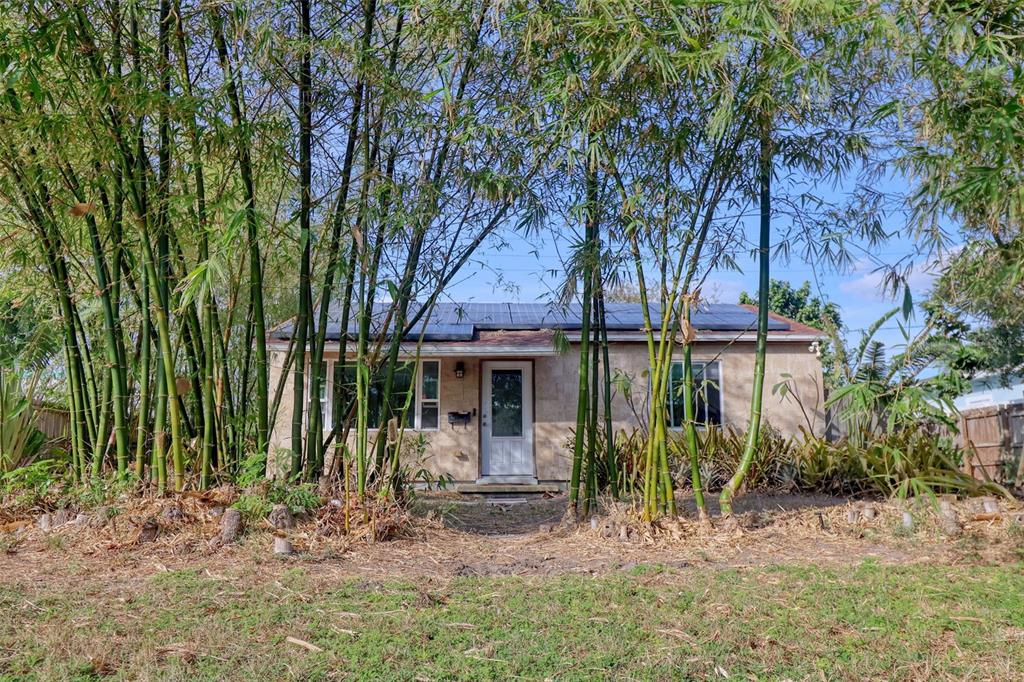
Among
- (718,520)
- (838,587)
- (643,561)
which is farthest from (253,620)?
(718,520)

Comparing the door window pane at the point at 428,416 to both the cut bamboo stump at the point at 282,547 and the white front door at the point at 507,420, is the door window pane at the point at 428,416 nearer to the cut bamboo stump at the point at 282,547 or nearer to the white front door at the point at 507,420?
the white front door at the point at 507,420

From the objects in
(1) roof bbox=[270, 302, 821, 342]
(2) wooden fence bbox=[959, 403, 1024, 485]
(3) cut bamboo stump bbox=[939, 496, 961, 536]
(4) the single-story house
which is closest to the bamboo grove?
(3) cut bamboo stump bbox=[939, 496, 961, 536]

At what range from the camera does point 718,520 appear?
19.1 ft

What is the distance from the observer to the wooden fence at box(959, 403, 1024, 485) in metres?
8.95

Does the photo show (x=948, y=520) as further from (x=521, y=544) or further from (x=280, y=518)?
(x=280, y=518)

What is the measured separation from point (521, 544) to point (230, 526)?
6.72 feet

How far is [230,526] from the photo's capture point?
5.14 metres

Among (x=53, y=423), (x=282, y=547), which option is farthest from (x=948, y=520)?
(x=53, y=423)

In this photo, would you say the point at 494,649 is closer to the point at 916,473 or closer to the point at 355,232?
the point at 355,232

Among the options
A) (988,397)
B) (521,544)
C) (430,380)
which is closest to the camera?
(521,544)

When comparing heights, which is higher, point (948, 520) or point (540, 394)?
point (540, 394)

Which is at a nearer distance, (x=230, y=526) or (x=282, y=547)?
(x=282, y=547)

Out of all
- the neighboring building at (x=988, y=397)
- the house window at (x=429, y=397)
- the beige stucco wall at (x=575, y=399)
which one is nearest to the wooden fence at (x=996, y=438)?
the beige stucco wall at (x=575, y=399)

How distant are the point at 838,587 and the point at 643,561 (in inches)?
46.8
